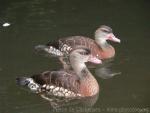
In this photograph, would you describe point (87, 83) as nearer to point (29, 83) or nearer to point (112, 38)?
point (29, 83)

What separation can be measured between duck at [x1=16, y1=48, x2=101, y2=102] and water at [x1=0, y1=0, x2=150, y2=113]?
198 millimetres

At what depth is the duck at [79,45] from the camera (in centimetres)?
1341

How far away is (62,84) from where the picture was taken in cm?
1127

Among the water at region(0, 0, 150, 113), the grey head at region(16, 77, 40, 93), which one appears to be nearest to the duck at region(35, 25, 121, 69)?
the water at region(0, 0, 150, 113)

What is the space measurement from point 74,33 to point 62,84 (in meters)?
3.54

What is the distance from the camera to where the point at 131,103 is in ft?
35.5

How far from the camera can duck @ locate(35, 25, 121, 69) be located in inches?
528

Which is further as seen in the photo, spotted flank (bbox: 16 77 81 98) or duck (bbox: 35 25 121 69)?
duck (bbox: 35 25 121 69)

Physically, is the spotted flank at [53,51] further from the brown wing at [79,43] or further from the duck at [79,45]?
the brown wing at [79,43]

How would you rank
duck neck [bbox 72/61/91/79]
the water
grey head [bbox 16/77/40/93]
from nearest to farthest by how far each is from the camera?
the water → grey head [bbox 16/77/40/93] → duck neck [bbox 72/61/91/79]

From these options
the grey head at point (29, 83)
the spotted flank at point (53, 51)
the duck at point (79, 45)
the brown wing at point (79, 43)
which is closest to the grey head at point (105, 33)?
the duck at point (79, 45)

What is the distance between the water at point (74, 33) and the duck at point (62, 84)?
Answer: 0.65 ft

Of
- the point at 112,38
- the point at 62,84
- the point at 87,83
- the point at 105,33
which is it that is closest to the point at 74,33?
the point at 105,33

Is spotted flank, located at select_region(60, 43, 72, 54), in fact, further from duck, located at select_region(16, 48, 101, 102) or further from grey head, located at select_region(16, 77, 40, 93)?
grey head, located at select_region(16, 77, 40, 93)
